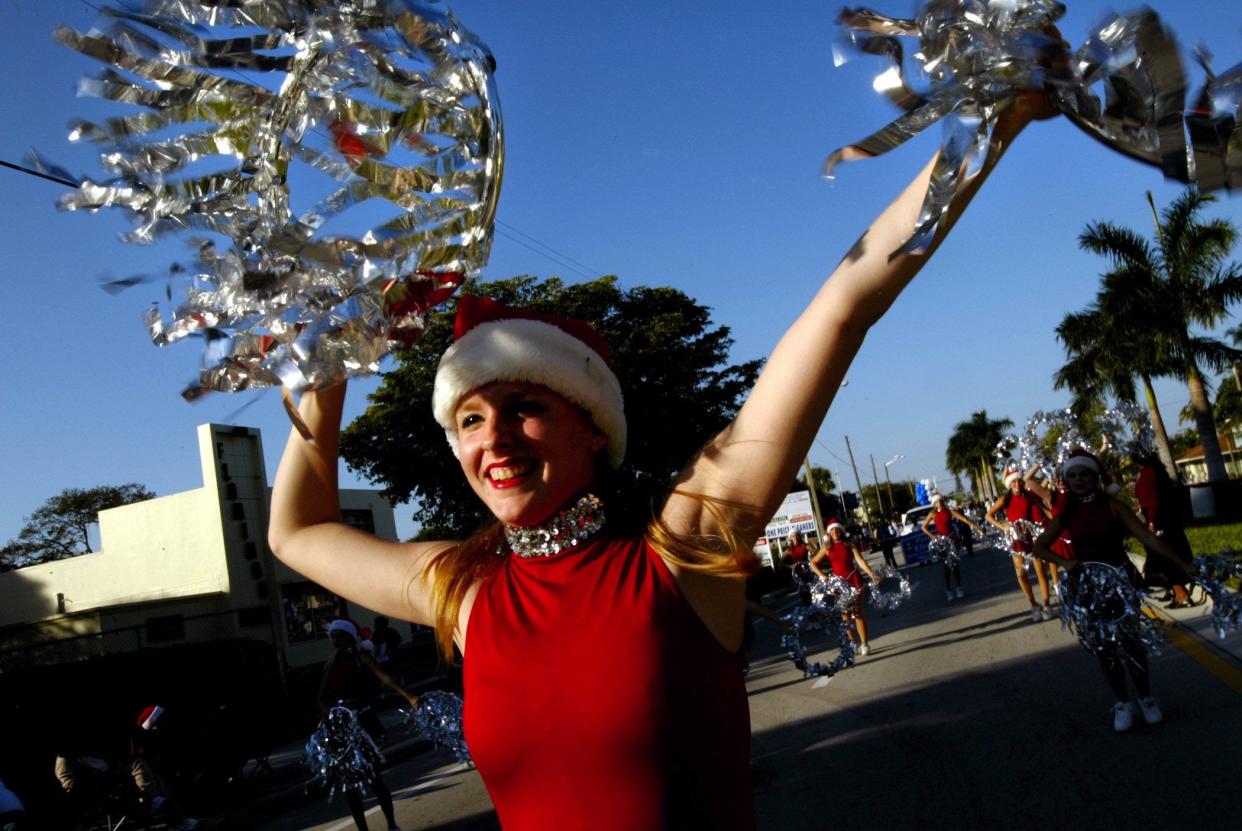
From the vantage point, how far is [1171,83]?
1.31 metres

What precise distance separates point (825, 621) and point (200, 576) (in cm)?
2039

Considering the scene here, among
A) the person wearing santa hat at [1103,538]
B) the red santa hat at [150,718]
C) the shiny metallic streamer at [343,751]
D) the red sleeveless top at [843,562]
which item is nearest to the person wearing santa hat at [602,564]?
the person wearing santa hat at [1103,538]

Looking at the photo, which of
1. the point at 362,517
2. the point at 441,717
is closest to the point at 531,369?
the point at 441,717

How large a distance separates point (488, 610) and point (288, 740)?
17.9 metres

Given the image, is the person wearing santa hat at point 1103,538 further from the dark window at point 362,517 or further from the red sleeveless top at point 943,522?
the dark window at point 362,517

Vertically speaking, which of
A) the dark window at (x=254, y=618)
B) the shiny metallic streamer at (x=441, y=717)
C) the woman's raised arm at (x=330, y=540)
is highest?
the dark window at (x=254, y=618)

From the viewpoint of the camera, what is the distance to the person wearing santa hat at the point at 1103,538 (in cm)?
709

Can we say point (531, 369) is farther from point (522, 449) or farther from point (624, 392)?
point (624, 392)

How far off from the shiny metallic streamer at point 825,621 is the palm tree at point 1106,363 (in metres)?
21.1

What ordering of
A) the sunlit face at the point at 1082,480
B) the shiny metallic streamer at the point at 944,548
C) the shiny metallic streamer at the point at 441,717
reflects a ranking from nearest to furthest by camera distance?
the shiny metallic streamer at the point at 441,717 → the sunlit face at the point at 1082,480 → the shiny metallic streamer at the point at 944,548

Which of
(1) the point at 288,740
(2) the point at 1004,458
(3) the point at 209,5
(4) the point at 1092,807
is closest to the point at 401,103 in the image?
(3) the point at 209,5

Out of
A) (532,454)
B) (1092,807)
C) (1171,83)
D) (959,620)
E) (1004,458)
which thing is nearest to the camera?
(1171,83)

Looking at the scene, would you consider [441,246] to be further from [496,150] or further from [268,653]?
[268,653]

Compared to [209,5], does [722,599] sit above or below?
below
